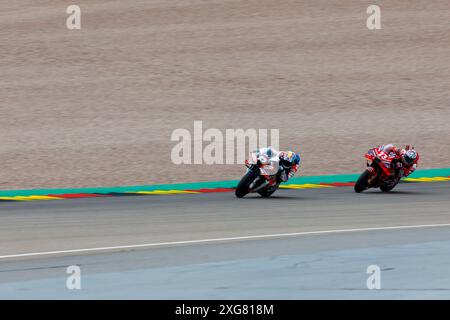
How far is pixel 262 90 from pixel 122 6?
44.5 ft

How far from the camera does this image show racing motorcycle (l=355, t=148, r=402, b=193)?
67.3ft

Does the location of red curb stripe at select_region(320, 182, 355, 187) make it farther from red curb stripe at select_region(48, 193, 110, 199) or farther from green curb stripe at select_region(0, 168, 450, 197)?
red curb stripe at select_region(48, 193, 110, 199)

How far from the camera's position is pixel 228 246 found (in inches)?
499

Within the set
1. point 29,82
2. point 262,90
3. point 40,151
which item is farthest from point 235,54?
point 40,151

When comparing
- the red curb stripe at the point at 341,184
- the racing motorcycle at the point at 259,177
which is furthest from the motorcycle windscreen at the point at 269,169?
the red curb stripe at the point at 341,184

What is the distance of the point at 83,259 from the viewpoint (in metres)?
11.6

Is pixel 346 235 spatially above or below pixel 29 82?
below

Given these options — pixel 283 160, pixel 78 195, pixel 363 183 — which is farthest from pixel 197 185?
pixel 363 183

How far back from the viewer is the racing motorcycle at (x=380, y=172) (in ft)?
67.3

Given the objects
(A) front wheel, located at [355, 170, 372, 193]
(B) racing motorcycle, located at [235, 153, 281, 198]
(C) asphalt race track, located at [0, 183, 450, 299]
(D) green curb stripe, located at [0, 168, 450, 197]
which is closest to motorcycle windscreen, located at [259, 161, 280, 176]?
(B) racing motorcycle, located at [235, 153, 281, 198]

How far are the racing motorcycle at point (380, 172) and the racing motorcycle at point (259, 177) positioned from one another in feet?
5.77

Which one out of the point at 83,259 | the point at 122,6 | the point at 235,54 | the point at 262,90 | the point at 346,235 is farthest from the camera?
the point at 122,6

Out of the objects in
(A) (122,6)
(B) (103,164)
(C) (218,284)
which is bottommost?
(C) (218,284)

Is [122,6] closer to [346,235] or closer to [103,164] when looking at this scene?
[103,164]
